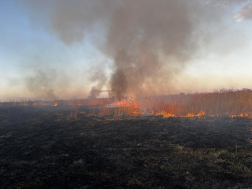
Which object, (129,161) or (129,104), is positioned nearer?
(129,161)

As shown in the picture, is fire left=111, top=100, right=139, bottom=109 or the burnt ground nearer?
the burnt ground

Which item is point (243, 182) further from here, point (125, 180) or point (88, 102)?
point (88, 102)

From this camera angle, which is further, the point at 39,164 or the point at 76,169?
the point at 39,164

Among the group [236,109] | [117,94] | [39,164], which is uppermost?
[117,94]

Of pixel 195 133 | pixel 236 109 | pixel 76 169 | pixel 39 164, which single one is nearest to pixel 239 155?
pixel 195 133

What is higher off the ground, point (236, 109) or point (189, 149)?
point (236, 109)

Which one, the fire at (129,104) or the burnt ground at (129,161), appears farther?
the fire at (129,104)

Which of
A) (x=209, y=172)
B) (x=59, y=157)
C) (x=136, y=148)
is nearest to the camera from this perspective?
(x=209, y=172)

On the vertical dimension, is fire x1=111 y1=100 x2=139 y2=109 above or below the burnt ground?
above

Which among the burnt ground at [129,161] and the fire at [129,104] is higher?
the fire at [129,104]

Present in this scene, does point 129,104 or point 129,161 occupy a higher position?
point 129,104

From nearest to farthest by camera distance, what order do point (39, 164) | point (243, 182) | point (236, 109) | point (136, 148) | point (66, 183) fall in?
point (243, 182) < point (66, 183) < point (39, 164) < point (136, 148) < point (236, 109)

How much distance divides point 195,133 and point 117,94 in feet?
67.9

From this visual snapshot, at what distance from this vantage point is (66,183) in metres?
3.56
